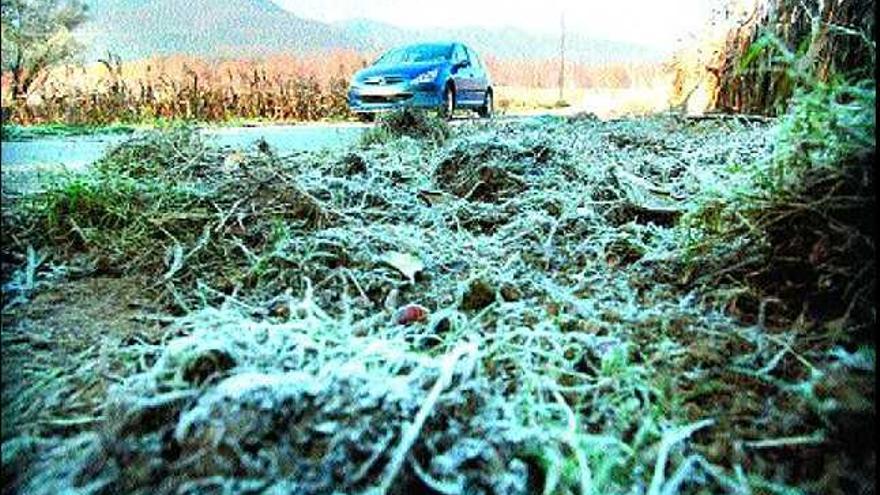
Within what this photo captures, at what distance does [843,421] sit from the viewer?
731 mm

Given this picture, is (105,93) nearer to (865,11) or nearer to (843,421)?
(865,11)

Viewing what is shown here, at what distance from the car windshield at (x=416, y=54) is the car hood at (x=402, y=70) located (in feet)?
0.84

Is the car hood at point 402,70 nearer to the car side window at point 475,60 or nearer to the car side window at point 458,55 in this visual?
the car side window at point 458,55

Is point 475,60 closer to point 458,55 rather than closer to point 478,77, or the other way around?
point 478,77

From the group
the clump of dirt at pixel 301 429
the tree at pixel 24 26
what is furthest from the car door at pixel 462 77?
the clump of dirt at pixel 301 429

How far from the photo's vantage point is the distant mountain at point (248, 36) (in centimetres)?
775

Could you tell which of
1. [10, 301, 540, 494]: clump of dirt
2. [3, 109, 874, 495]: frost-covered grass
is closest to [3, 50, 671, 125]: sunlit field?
[3, 109, 874, 495]: frost-covered grass

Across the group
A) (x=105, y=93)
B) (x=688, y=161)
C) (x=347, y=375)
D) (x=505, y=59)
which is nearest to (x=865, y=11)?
(x=688, y=161)

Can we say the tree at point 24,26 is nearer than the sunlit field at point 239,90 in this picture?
Yes

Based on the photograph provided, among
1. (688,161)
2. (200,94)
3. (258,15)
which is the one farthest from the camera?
(258,15)

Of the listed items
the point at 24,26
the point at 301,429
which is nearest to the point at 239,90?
the point at 24,26

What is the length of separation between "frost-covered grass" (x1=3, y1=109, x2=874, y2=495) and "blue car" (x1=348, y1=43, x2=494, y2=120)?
461cm

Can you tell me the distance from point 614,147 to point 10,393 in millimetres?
2578

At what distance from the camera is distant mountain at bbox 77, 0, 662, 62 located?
7746mm
